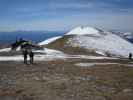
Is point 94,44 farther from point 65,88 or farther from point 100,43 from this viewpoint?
point 65,88

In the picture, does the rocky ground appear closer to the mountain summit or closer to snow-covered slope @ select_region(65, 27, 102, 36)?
the mountain summit

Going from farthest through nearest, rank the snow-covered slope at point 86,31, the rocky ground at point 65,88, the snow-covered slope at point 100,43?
1. the snow-covered slope at point 86,31
2. the snow-covered slope at point 100,43
3. the rocky ground at point 65,88

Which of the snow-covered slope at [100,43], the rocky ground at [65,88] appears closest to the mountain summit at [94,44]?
the snow-covered slope at [100,43]

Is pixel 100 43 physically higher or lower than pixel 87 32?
lower

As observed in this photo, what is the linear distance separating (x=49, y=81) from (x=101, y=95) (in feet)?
26.8

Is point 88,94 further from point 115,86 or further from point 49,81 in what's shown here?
point 49,81

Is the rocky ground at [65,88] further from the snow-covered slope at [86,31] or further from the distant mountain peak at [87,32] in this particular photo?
the distant mountain peak at [87,32]

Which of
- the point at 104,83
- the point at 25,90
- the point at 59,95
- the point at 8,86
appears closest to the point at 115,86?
the point at 104,83

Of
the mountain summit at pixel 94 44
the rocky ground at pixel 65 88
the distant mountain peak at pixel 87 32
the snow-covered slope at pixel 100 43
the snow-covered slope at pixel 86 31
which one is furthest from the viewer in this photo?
the distant mountain peak at pixel 87 32

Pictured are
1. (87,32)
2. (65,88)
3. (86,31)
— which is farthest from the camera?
(86,31)

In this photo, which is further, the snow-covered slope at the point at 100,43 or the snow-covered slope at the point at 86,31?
the snow-covered slope at the point at 86,31

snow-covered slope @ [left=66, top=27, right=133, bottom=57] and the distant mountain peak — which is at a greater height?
the distant mountain peak

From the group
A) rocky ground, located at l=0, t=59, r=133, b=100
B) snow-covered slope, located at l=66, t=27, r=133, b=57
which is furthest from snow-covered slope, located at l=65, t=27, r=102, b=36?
rocky ground, located at l=0, t=59, r=133, b=100

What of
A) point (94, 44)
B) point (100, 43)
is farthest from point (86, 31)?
point (94, 44)
